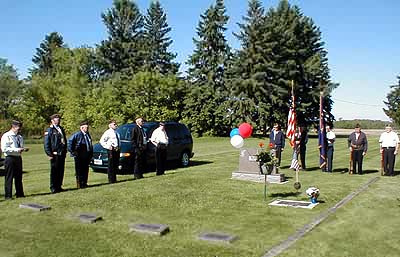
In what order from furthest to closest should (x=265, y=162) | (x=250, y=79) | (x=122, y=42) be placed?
(x=122, y=42) → (x=250, y=79) → (x=265, y=162)

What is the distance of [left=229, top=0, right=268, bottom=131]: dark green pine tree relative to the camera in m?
47.2

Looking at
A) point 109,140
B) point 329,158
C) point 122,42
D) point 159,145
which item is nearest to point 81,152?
point 109,140

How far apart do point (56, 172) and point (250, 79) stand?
3857cm

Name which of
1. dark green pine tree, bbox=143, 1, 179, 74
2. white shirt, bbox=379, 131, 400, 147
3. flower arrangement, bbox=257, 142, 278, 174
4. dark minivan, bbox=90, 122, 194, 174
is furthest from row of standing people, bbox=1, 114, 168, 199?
dark green pine tree, bbox=143, 1, 179, 74

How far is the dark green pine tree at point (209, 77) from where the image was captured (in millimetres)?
49500

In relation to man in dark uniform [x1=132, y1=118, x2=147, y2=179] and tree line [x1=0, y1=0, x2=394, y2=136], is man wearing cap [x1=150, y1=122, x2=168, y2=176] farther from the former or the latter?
tree line [x1=0, y1=0, x2=394, y2=136]

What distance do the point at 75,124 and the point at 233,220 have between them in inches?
1642

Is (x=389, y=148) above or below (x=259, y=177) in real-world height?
above

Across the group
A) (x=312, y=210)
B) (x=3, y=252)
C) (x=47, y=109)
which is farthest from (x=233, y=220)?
(x=47, y=109)

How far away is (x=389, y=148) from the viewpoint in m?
14.1

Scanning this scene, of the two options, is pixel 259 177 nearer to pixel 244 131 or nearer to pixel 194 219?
pixel 244 131

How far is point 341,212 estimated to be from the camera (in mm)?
8398

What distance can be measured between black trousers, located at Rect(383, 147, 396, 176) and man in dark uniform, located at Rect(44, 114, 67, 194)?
10.6 metres

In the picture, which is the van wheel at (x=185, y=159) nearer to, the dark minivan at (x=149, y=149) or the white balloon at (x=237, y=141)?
the dark minivan at (x=149, y=149)
